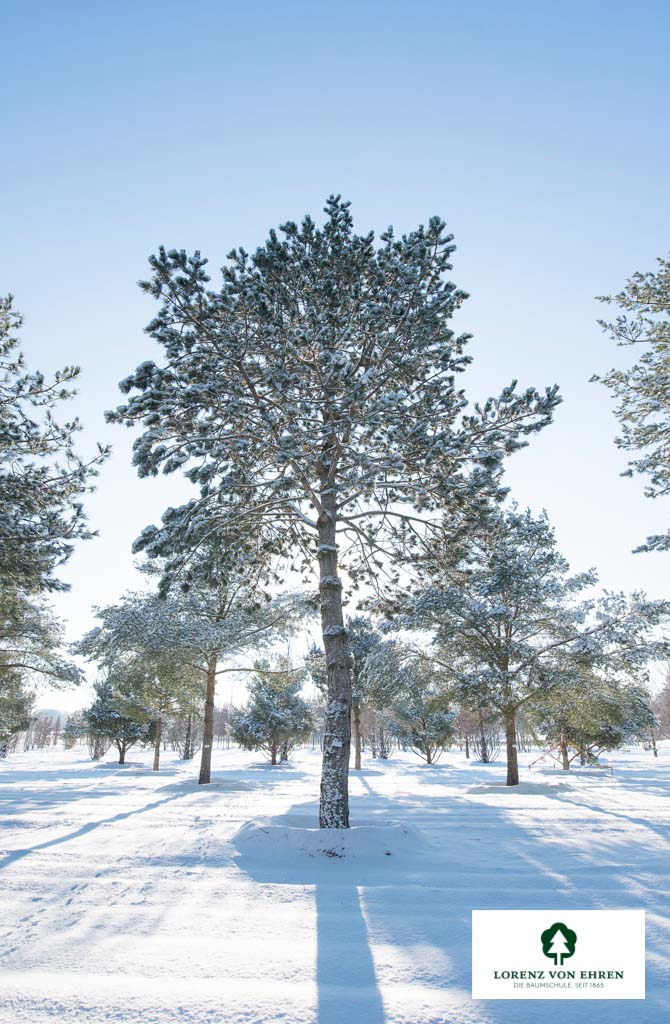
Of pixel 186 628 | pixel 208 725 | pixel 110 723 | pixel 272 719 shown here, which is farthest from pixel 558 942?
pixel 110 723

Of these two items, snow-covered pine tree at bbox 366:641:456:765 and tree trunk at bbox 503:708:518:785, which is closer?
tree trunk at bbox 503:708:518:785

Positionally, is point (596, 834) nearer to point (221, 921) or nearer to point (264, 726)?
point (221, 921)

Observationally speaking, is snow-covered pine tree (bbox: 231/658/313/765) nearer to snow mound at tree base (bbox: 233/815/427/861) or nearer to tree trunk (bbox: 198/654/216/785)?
tree trunk (bbox: 198/654/216/785)

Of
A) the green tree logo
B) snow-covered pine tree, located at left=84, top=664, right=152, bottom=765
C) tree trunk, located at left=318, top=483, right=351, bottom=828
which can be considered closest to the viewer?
the green tree logo

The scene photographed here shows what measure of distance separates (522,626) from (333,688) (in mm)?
11571

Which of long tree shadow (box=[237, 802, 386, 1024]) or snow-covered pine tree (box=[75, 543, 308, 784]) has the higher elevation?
snow-covered pine tree (box=[75, 543, 308, 784])

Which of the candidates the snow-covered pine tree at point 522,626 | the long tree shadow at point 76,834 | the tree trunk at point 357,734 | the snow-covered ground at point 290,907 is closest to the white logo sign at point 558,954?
the snow-covered ground at point 290,907

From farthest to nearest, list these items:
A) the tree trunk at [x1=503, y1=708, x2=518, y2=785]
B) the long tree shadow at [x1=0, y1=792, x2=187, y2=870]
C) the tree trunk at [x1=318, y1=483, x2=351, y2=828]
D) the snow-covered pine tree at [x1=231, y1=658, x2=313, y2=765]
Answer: the snow-covered pine tree at [x1=231, y1=658, x2=313, y2=765], the tree trunk at [x1=503, y1=708, x2=518, y2=785], the tree trunk at [x1=318, y1=483, x2=351, y2=828], the long tree shadow at [x1=0, y1=792, x2=187, y2=870]

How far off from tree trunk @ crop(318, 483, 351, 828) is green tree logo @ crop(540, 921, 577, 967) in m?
4.18

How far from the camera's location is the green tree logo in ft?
14.1

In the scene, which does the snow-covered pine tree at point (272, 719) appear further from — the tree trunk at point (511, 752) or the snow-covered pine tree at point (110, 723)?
the tree trunk at point (511, 752)

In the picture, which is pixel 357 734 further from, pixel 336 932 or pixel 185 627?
pixel 336 932

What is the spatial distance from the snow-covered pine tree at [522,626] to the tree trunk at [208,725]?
7.47 m

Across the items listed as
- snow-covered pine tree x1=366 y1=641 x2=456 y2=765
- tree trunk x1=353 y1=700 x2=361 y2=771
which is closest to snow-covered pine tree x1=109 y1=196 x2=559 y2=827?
snow-covered pine tree x1=366 y1=641 x2=456 y2=765
